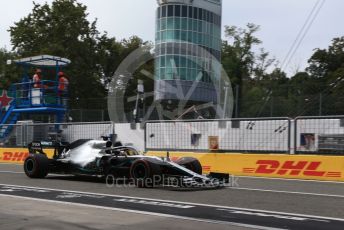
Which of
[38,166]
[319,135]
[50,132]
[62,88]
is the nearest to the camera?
[38,166]

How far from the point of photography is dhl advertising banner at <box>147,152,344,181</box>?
1404 centimetres

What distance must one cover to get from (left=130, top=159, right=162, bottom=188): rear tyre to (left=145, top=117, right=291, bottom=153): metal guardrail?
17.1 feet

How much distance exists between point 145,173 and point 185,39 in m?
66.3

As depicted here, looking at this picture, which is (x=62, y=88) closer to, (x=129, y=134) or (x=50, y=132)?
(x=50, y=132)

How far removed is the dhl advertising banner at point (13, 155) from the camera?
21462 millimetres

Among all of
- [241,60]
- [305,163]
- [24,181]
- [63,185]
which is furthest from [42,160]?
[241,60]

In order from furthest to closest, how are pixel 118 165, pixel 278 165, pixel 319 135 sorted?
pixel 278 165 → pixel 319 135 → pixel 118 165

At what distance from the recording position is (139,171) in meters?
11.6

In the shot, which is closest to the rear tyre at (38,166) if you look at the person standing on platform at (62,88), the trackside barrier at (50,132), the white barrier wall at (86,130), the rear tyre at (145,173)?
the rear tyre at (145,173)

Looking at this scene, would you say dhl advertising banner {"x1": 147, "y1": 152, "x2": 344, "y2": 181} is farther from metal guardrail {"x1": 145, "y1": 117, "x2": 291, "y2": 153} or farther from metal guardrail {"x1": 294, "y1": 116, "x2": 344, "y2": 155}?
metal guardrail {"x1": 145, "y1": 117, "x2": 291, "y2": 153}

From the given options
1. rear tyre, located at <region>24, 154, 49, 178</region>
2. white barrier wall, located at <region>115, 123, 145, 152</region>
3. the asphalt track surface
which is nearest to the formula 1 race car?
rear tyre, located at <region>24, 154, 49, 178</region>

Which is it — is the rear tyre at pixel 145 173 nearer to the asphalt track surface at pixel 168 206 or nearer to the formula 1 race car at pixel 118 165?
the formula 1 race car at pixel 118 165

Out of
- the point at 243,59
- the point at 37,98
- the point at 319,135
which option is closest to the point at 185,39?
the point at 243,59

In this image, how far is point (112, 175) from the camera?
483 inches
